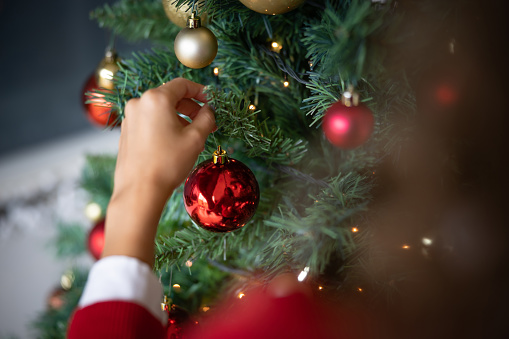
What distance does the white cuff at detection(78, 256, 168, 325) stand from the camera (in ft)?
0.93

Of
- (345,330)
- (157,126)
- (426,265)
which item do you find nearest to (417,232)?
(426,265)

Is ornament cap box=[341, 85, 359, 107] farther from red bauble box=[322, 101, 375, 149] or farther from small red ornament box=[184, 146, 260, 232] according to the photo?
small red ornament box=[184, 146, 260, 232]

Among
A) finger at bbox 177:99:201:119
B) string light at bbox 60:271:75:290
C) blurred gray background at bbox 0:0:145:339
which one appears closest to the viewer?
finger at bbox 177:99:201:119

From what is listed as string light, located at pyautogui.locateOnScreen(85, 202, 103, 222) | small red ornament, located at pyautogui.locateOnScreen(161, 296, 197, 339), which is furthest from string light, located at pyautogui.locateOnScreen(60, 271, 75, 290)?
small red ornament, located at pyautogui.locateOnScreen(161, 296, 197, 339)

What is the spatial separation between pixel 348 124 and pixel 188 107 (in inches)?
5.7

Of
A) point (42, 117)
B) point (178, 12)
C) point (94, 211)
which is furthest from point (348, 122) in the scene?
point (42, 117)

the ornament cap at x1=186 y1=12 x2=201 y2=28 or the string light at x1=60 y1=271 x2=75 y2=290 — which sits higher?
the ornament cap at x1=186 y1=12 x2=201 y2=28

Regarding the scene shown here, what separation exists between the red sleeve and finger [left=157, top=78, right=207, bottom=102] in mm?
166

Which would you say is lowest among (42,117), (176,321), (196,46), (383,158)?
(42,117)

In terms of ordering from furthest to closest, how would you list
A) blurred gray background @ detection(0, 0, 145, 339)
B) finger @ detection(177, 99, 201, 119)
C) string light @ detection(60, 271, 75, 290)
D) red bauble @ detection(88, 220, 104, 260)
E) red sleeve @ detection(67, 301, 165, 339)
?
blurred gray background @ detection(0, 0, 145, 339), string light @ detection(60, 271, 75, 290), red bauble @ detection(88, 220, 104, 260), finger @ detection(177, 99, 201, 119), red sleeve @ detection(67, 301, 165, 339)

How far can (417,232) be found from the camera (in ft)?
1.28

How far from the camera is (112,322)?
27 cm

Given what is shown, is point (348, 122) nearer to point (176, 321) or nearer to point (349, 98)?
point (349, 98)

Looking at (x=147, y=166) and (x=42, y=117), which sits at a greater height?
(x=147, y=166)
